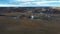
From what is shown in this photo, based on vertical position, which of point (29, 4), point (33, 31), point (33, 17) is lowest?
point (33, 31)

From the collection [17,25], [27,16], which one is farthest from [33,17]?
[17,25]

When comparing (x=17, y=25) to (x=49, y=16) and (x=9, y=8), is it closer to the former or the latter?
(x=9, y=8)

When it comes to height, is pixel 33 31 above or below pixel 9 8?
below

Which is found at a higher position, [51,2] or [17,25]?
[51,2]

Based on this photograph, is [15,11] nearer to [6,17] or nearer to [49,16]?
[6,17]

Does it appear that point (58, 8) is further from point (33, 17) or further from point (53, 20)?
point (33, 17)

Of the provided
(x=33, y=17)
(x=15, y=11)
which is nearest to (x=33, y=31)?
(x=33, y=17)
